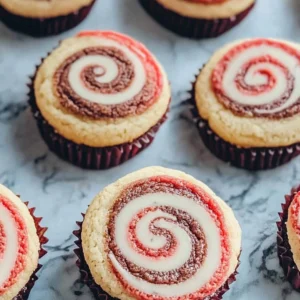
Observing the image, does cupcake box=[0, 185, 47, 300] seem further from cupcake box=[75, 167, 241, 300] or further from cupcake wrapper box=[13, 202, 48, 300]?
cupcake box=[75, 167, 241, 300]

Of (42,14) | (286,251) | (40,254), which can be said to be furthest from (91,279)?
(42,14)

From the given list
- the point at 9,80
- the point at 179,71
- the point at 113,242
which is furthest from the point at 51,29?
the point at 113,242

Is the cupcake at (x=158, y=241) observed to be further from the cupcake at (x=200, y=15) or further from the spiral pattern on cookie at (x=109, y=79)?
the cupcake at (x=200, y=15)

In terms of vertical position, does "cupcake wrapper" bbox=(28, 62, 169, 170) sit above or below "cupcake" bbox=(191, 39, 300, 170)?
below

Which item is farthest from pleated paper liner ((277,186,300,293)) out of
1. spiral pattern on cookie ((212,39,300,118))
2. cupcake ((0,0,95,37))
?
cupcake ((0,0,95,37))

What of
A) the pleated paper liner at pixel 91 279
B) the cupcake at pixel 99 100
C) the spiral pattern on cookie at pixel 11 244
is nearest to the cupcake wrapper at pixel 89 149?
the cupcake at pixel 99 100

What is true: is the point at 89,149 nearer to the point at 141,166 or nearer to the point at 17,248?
the point at 141,166

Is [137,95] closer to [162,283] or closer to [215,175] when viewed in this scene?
[215,175]
